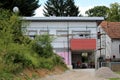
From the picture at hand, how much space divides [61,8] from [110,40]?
790 inches

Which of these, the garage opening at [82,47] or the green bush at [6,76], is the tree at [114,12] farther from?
the green bush at [6,76]

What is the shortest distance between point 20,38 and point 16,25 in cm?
133

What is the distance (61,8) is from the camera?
3391 inches

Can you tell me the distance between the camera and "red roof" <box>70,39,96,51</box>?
5359 cm

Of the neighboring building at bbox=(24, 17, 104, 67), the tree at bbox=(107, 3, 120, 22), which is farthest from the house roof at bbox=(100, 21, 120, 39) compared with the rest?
the tree at bbox=(107, 3, 120, 22)

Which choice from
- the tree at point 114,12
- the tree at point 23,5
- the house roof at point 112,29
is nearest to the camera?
the tree at point 23,5

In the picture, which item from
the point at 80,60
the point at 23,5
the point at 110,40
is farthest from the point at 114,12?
the point at 23,5

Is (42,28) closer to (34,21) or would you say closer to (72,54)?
(34,21)

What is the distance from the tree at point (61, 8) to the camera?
84.8 m

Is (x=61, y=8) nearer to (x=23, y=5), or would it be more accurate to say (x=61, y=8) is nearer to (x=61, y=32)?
(x=23, y=5)

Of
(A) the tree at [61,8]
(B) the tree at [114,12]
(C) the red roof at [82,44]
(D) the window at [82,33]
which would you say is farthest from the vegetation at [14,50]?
(B) the tree at [114,12]

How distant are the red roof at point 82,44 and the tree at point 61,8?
30.2 metres

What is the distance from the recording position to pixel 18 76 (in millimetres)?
20938

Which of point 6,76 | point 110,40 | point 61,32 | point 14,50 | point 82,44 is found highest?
point 14,50
